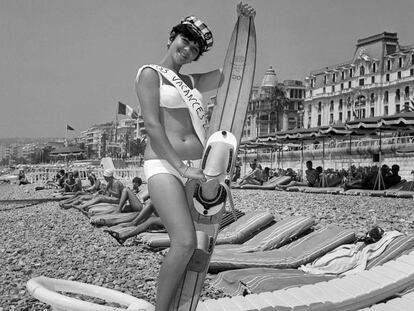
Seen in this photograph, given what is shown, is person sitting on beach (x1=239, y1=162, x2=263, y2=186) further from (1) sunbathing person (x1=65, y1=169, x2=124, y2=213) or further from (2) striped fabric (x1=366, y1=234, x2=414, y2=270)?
(2) striped fabric (x1=366, y1=234, x2=414, y2=270)

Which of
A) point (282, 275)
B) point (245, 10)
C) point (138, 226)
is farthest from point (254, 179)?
point (245, 10)

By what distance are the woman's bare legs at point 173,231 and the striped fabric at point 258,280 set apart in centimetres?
188

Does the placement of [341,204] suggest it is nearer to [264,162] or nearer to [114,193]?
[114,193]

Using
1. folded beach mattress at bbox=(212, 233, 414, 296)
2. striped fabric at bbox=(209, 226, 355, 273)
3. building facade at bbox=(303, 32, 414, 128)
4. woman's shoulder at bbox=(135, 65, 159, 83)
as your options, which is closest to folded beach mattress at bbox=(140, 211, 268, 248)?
striped fabric at bbox=(209, 226, 355, 273)

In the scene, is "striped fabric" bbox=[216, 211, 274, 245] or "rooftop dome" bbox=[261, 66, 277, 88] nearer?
"striped fabric" bbox=[216, 211, 274, 245]

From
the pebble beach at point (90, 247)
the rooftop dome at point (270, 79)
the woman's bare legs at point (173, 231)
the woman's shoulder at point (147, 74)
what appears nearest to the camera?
the woman's bare legs at point (173, 231)

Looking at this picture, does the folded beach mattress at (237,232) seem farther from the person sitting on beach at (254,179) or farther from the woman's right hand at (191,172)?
the person sitting on beach at (254,179)

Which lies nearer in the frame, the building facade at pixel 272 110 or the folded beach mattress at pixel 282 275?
the folded beach mattress at pixel 282 275

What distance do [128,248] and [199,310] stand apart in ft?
11.9

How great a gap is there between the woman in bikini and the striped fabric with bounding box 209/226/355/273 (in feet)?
8.95

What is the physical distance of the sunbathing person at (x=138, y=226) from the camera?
702 centimetres

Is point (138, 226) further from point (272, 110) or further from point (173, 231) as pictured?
point (272, 110)

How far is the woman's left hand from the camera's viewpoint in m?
2.72

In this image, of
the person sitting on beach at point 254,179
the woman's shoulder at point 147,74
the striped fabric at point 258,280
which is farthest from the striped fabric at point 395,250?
the person sitting on beach at point 254,179
